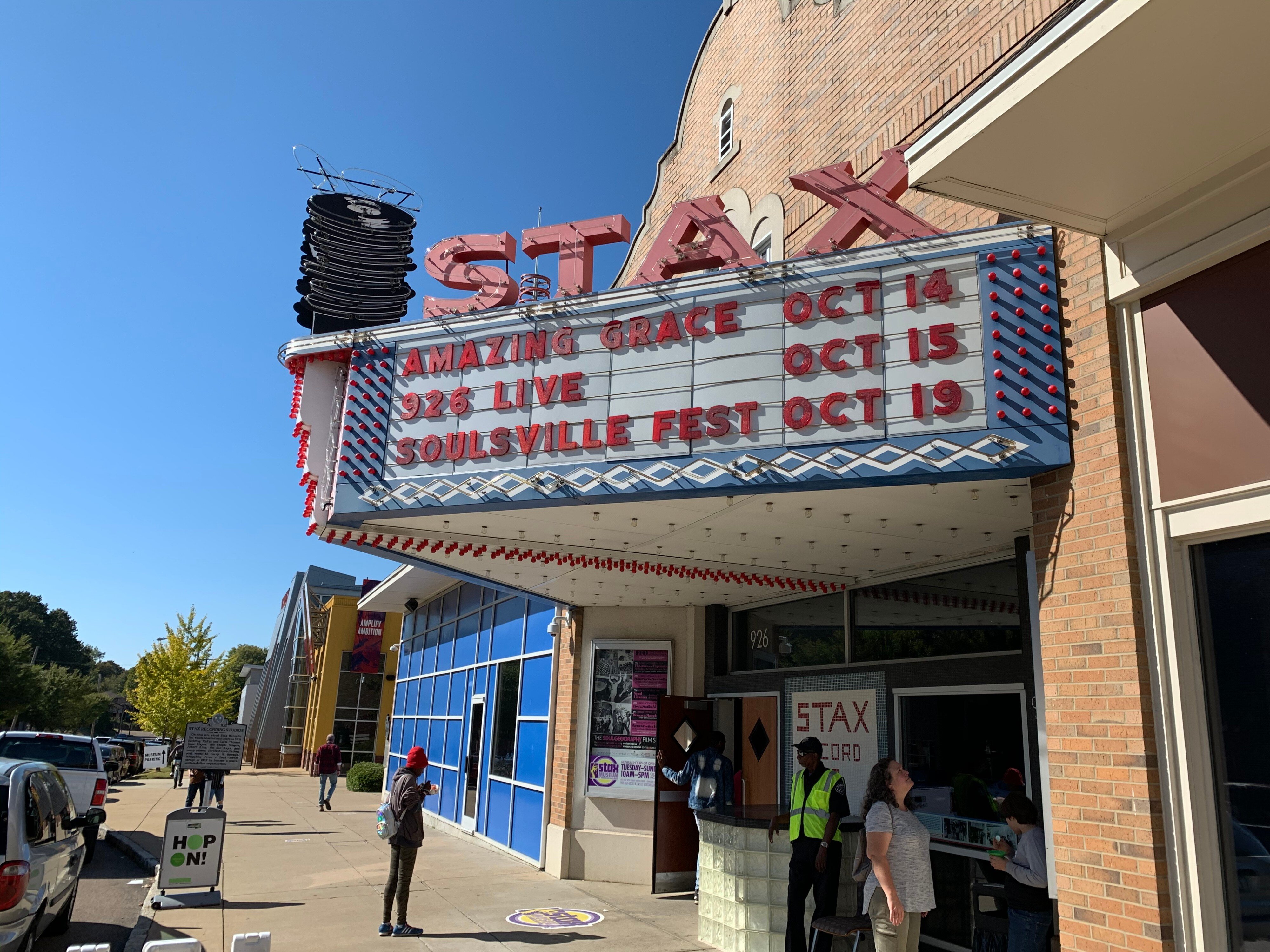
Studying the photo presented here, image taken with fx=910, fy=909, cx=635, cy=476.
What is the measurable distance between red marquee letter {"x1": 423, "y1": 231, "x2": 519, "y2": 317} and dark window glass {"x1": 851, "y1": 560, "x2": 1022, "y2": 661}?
201 inches

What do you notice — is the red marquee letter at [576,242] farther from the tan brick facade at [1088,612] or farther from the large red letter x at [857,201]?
the tan brick facade at [1088,612]

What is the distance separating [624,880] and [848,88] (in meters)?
10.3

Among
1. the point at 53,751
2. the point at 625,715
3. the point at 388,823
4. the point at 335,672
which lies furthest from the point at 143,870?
the point at 335,672

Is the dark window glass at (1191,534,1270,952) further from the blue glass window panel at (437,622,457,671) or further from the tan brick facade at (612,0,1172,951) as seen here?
A: the blue glass window panel at (437,622,457,671)

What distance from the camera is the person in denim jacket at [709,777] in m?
10.5

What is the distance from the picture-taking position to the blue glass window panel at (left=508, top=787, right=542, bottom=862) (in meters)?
13.3

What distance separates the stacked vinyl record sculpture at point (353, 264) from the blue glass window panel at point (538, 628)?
5.21 m

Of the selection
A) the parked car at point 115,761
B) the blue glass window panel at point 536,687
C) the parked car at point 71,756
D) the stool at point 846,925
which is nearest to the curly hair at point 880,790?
the stool at point 846,925

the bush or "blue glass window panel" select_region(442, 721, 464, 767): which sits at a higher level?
"blue glass window panel" select_region(442, 721, 464, 767)

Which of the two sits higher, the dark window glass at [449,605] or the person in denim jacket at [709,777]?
the dark window glass at [449,605]

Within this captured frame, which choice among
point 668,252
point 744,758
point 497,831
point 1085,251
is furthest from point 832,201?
point 497,831

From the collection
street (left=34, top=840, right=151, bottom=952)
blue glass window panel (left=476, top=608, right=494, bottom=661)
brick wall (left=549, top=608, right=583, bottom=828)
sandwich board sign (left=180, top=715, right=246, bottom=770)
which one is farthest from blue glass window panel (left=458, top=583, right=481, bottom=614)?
street (left=34, top=840, right=151, bottom=952)

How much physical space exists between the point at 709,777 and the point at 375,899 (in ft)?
13.7

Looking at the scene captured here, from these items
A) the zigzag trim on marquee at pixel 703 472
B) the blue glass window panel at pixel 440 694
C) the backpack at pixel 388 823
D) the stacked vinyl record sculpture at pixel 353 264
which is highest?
the stacked vinyl record sculpture at pixel 353 264
